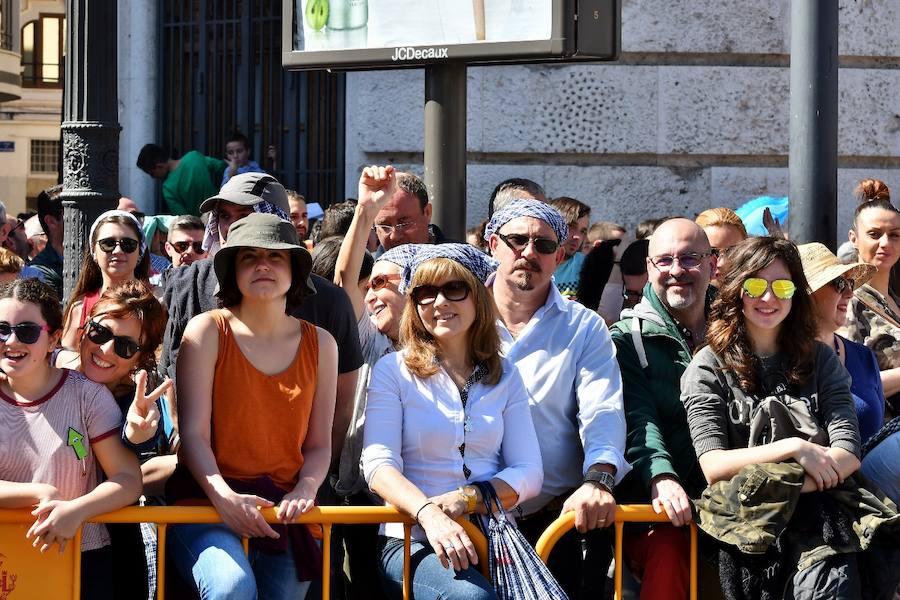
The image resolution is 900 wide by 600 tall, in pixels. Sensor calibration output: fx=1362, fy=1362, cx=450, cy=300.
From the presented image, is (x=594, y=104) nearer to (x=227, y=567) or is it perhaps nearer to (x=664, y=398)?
(x=664, y=398)

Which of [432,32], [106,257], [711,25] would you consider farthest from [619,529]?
[711,25]

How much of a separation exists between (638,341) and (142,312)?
5.78 feet

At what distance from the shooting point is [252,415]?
436cm

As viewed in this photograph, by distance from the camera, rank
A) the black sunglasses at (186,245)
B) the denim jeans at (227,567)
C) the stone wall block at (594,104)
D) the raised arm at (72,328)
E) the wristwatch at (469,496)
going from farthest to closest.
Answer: the stone wall block at (594,104), the black sunglasses at (186,245), the raised arm at (72,328), the wristwatch at (469,496), the denim jeans at (227,567)

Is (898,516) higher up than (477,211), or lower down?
lower down

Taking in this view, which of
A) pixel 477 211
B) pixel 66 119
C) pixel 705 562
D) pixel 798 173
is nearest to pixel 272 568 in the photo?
pixel 705 562

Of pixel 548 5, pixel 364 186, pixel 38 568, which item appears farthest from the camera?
pixel 548 5

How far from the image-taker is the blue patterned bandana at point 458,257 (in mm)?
4660

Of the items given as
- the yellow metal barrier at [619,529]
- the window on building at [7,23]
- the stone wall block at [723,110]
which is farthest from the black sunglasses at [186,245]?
the window on building at [7,23]

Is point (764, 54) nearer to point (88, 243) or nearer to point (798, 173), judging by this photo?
point (798, 173)

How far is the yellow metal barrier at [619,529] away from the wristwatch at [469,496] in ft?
0.87

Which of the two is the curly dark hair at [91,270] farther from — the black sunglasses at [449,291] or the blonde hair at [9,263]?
the black sunglasses at [449,291]

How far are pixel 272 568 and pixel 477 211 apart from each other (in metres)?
4.85

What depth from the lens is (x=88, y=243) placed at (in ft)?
19.3
